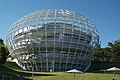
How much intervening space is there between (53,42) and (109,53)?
122ft

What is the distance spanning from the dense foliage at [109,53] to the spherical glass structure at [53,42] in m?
20.0

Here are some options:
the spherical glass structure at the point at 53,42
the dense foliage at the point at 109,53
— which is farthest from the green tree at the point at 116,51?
the spherical glass structure at the point at 53,42

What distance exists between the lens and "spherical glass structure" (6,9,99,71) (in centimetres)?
6656

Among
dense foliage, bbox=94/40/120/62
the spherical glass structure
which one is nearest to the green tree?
dense foliage, bbox=94/40/120/62

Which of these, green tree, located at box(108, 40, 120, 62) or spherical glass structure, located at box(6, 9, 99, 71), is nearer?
spherical glass structure, located at box(6, 9, 99, 71)

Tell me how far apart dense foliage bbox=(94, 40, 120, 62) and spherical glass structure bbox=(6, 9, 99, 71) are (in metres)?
20.0

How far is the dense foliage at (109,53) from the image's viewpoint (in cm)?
8899

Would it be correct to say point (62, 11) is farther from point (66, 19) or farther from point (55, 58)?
point (55, 58)

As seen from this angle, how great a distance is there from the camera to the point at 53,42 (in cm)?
6631

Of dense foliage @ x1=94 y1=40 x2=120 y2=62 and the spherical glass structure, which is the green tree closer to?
dense foliage @ x1=94 y1=40 x2=120 y2=62

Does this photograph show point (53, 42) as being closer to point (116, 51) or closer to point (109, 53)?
point (116, 51)

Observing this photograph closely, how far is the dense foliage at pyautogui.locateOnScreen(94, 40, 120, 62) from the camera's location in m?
89.0

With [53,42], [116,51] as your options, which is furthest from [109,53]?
[53,42]

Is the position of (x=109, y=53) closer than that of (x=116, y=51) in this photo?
No
